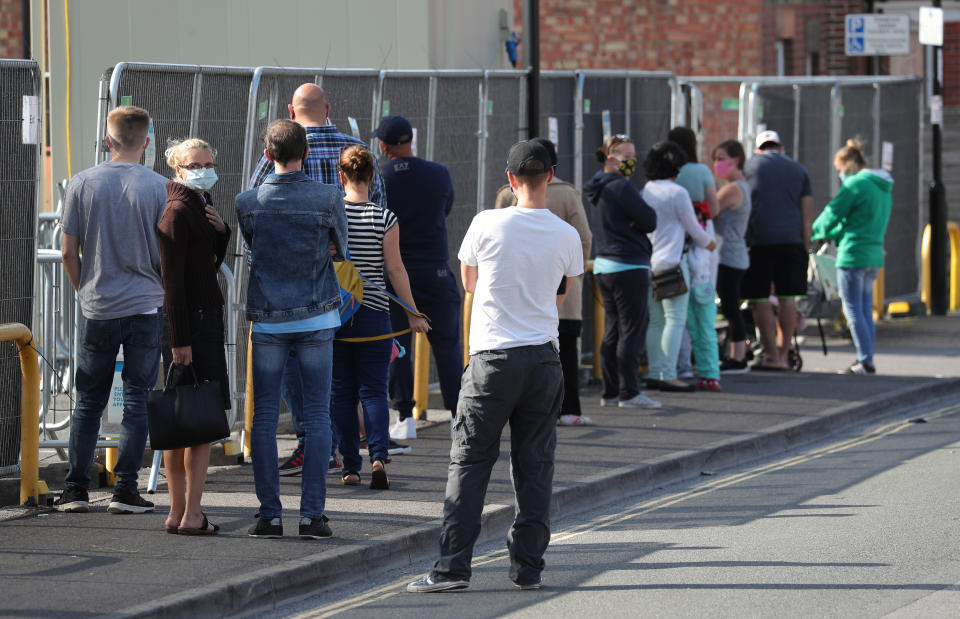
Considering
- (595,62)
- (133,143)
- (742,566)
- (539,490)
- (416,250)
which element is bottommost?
(742,566)

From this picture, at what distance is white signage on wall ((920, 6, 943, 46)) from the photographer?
61.6 ft

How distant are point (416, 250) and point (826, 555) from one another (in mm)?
3619

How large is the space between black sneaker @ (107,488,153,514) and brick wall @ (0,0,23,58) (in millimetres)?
11881

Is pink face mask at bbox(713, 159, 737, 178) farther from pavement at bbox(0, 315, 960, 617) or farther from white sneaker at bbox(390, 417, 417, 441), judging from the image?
white sneaker at bbox(390, 417, 417, 441)

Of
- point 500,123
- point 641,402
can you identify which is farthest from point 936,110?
point 641,402

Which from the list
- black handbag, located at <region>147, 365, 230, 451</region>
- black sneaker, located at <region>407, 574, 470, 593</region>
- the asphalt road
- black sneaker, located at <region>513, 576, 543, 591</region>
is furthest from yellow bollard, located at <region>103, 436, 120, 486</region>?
black sneaker, located at <region>513, 576, 543, 591</region>

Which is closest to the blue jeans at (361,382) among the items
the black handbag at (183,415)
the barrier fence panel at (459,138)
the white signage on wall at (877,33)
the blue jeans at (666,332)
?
the black handbag at (183,415)

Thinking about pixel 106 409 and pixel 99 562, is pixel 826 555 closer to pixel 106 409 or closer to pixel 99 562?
pixel 99 562

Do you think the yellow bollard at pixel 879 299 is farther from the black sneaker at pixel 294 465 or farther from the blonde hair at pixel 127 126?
the blonde hair at pixel 127 126

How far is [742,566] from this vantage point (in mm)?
7270

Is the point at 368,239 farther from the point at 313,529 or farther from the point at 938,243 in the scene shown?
the point at 938,243

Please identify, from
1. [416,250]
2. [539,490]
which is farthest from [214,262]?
[416,250]

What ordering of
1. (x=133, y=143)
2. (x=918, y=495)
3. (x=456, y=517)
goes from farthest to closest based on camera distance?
1. (x=918, y=495)
2. (x=133, y=143)
3. (x=456, y=517)

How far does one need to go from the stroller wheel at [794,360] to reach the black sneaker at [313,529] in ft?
24.7
